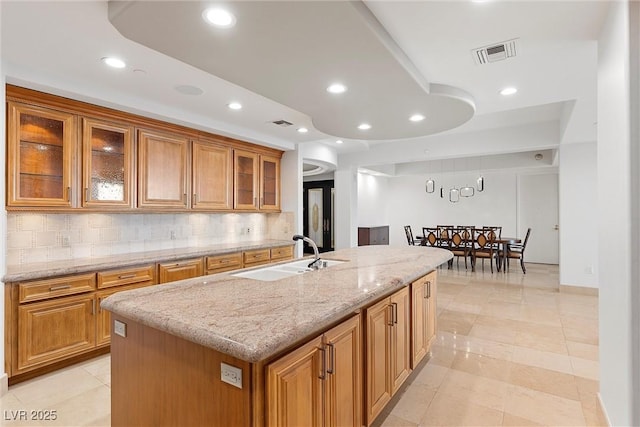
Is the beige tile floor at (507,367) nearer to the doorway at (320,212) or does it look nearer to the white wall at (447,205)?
the white wall at (447,205)

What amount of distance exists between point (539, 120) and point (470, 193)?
14.1 feet

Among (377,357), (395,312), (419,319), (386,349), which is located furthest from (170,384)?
(419,319)

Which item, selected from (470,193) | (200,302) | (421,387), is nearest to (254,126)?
(200,302)

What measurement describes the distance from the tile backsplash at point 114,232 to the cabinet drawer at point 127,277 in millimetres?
621

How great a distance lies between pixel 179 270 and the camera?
11.8 feet

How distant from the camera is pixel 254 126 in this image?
439 cm

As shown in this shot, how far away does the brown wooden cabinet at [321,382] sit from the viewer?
1262 mm

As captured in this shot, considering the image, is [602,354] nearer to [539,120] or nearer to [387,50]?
[387,50]

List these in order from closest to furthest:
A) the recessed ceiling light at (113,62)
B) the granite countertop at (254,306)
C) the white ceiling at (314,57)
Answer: the granite countertop at (254,306)
the white ceiling at (314,57)
the recessed ceiling light at (113,62)

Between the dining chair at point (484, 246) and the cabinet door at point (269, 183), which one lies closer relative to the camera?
the cabinet door at point (269, 183)

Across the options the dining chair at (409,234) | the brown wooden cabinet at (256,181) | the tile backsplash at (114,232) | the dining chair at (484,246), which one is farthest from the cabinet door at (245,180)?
the dining chair at (484,246)

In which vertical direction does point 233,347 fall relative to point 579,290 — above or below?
above

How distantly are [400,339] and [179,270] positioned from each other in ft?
8.13

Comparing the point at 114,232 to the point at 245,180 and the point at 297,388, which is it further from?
the point at 297,388
